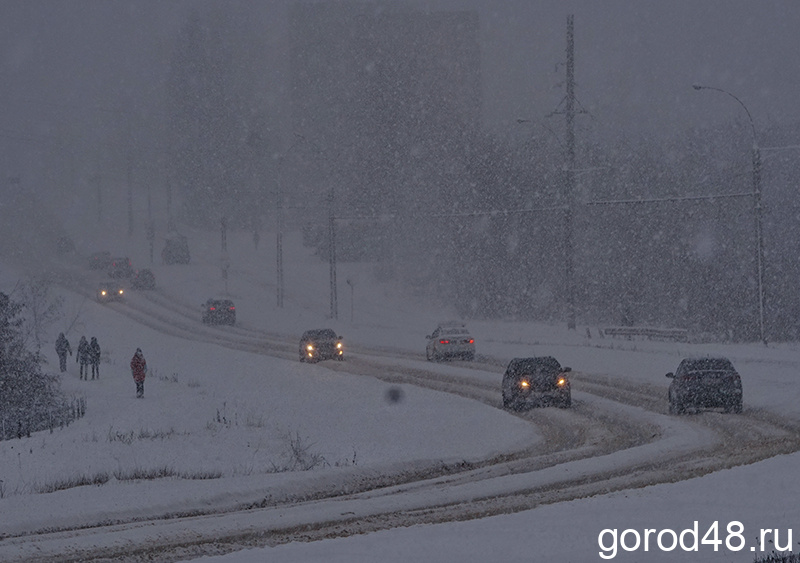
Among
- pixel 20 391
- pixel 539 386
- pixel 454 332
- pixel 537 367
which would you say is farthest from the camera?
pixel 454 332

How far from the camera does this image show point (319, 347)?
138 feet

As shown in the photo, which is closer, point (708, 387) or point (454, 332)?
point (708, 387)

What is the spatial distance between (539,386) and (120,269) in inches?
2384

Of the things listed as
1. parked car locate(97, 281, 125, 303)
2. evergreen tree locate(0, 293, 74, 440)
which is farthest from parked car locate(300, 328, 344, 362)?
parked car locate(97, 281, 125, 303)

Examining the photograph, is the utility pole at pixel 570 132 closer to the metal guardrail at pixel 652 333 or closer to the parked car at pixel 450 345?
the metal guardrail at pixel 652 333

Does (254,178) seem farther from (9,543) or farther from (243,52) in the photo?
(9,543)

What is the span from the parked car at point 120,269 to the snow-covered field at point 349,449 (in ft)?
81.8

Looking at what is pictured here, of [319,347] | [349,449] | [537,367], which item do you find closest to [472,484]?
[349,449]

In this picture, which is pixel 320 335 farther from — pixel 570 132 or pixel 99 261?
pixel 99 261

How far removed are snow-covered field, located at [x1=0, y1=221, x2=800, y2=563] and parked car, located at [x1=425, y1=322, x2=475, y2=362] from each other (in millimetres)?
1478

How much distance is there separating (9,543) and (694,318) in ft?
179

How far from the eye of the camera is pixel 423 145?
95.3m

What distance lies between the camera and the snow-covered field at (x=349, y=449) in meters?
10.8

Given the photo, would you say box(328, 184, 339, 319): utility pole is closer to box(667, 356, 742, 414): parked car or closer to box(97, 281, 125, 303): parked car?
box(97, 281, 125, 303): parked car
